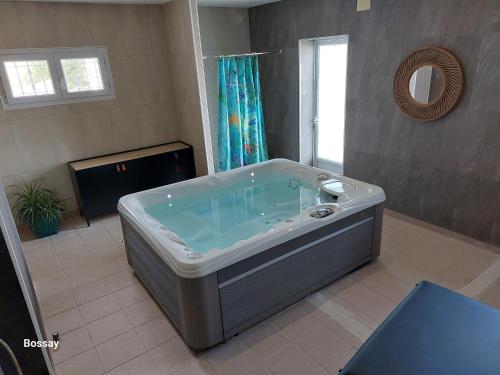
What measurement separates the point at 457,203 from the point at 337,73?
2.07m

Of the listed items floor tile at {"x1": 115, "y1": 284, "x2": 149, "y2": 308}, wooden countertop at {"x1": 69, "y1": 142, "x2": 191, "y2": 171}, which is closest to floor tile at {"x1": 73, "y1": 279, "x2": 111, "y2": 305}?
floor tile at {"x1": 115, "y1": 284, "x2": 149, "y2": 308}

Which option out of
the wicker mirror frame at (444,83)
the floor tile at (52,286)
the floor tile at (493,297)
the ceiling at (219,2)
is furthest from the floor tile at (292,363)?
the ceiling at (219,2)

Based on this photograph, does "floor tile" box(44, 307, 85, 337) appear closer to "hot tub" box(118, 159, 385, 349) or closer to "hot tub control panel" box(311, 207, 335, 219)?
"hot tub" box(118, 159, 385, 349)

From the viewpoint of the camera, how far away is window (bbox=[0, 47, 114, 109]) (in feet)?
11.4

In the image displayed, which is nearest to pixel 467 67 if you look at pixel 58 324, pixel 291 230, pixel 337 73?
pixel 337 73

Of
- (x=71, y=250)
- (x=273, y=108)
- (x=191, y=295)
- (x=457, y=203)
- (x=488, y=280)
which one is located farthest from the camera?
(x=273, y=108)

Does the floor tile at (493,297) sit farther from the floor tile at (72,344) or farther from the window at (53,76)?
the window at (53,76)

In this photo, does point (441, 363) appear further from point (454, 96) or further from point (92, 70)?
point (92, 70)

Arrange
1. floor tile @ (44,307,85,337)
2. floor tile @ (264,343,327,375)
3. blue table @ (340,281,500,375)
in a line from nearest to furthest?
blue table @ (340,281,500,375), floor tile @ (264,343,327,375), floor tile @ (44,307,85,337)

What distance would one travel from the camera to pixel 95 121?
4.01 meters

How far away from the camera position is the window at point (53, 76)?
3482 mm

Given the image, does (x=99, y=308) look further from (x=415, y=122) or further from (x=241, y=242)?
(x=415, y=122)

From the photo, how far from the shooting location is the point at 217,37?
461 centimetres

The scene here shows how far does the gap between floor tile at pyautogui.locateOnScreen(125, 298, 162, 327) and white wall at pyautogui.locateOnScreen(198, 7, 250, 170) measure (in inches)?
101
